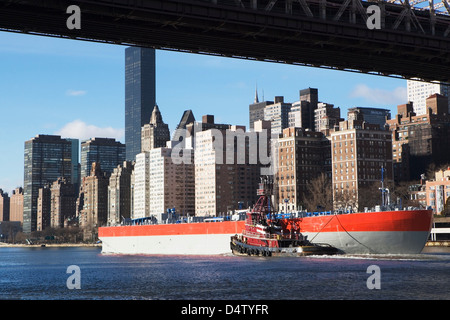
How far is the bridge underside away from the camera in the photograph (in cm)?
4088

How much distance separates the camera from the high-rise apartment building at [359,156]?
169000 millimetres

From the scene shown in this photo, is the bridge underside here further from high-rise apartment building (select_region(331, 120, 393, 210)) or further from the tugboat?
high-rise apartment building (select_region(331, 120, 393, 210))

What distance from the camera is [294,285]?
46.7 meters

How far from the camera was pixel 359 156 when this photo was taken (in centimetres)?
A: 17038

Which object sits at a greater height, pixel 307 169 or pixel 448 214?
pixel 307 169

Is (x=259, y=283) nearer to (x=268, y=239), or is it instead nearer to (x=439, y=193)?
(x=268, y=239)

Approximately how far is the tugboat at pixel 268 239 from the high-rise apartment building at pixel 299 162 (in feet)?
283

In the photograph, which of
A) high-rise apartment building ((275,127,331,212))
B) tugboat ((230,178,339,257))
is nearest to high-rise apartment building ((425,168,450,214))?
high-rise apartment building ((275,127,331,212))

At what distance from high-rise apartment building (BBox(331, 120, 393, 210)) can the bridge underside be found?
377 ft

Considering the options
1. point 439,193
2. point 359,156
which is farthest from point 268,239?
point 359,156
